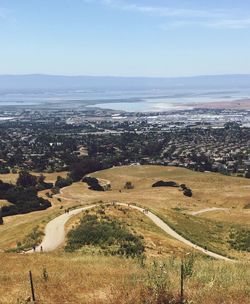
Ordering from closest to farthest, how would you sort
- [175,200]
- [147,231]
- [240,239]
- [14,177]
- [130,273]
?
[130,273] → [147,231] → [240,239] → [175,200] → [14,177]

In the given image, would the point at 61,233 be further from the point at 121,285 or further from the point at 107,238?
the point at 121,285

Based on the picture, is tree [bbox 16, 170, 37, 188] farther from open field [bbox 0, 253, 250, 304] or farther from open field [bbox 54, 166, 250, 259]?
open field [bbox 0, 253, 250, 304]

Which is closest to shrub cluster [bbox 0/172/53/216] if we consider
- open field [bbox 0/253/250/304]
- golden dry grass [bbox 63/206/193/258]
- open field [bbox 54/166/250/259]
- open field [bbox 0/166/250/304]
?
open field [bbox 54/166/250/259]

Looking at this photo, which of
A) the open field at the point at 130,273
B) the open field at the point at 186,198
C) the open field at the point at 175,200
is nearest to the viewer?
the open field at the point at 130,273

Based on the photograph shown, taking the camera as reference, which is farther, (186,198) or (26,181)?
(26,181)

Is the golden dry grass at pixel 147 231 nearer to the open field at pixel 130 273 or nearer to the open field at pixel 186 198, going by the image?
the open field at pixel 130 273

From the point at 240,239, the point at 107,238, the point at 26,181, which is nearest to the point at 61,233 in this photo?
the point at 107,238

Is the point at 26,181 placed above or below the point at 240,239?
below

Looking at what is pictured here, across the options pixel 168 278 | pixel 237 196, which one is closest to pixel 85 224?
pixel 168 278

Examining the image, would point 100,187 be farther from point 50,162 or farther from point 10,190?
point 50,162

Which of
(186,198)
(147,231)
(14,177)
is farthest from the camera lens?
(14,177)

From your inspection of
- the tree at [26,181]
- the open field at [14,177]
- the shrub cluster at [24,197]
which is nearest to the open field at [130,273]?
the shrub cluster at [24,197]
